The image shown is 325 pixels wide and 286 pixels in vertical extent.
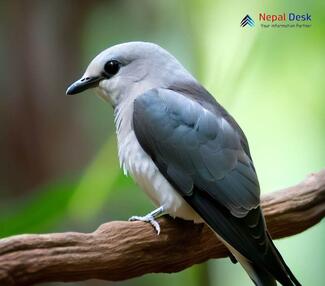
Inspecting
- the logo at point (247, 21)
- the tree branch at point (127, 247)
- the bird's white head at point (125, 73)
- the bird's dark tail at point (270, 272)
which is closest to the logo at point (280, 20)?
the logo at point (247, 21)

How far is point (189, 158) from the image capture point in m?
1.18

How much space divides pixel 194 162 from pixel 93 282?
49 cm

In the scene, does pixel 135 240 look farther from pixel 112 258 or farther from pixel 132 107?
pixel 132 107

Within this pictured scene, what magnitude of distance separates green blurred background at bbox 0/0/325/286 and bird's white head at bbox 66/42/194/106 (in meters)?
0.25

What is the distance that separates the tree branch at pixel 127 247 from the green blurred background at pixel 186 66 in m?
0.20

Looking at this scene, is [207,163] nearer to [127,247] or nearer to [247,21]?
[127,247]

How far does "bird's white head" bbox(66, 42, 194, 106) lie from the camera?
1.28m

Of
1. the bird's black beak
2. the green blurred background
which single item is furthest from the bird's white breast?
the green blurred background

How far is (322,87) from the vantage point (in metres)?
1.59

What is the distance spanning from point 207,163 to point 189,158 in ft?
0.12

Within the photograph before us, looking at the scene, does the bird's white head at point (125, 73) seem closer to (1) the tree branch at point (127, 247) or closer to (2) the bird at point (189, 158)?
(2) the bird at point (189, 158)

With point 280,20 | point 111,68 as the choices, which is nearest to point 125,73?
point 111,68

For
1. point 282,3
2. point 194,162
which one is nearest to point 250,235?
point 194,162

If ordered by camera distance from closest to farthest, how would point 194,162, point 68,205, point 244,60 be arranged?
point 194,162 < point 68,205 < point 244,60
